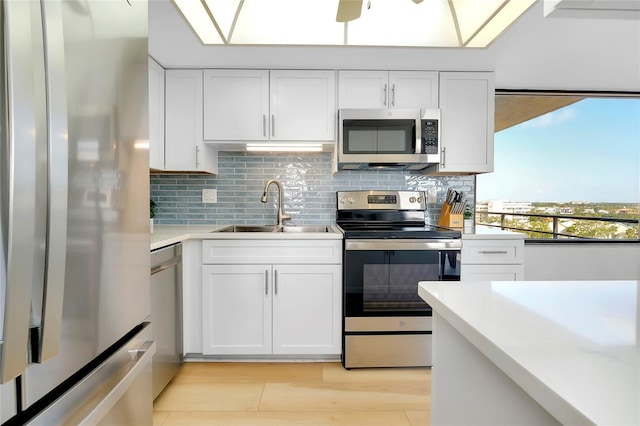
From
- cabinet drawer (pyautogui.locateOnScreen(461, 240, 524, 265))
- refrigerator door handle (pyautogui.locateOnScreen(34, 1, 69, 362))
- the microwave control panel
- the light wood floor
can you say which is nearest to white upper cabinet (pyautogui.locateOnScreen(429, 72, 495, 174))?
the microwave control panel

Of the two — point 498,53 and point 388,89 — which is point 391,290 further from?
point 498,53

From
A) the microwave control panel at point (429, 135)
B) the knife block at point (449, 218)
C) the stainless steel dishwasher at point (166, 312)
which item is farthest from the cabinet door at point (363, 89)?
the stainless steel dishwasher at point (166, 312)

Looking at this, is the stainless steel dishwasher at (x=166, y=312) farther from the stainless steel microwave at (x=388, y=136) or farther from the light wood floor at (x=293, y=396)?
the stainless steel microwave at (x=388, y=136)

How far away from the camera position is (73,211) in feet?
2.36

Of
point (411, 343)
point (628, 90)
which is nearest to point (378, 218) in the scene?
point (411, 343)

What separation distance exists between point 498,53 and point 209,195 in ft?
7.87

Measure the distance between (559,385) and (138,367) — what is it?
1.04 m

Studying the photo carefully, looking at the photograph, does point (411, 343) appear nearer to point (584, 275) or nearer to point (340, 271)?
point (340, 271)

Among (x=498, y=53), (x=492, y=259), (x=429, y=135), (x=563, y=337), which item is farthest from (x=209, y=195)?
(x=563, y=337)

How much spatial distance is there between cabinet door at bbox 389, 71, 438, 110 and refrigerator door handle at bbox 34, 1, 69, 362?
7.23 ft

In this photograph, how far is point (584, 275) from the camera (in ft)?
10.1

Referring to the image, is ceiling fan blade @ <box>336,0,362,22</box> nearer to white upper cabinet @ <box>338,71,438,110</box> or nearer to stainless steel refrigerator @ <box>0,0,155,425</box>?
stainless steel refrigerator @ <box>0,0,155,425</box>

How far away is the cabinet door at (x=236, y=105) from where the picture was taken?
8.12ft

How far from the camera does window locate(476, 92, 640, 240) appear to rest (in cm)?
312
